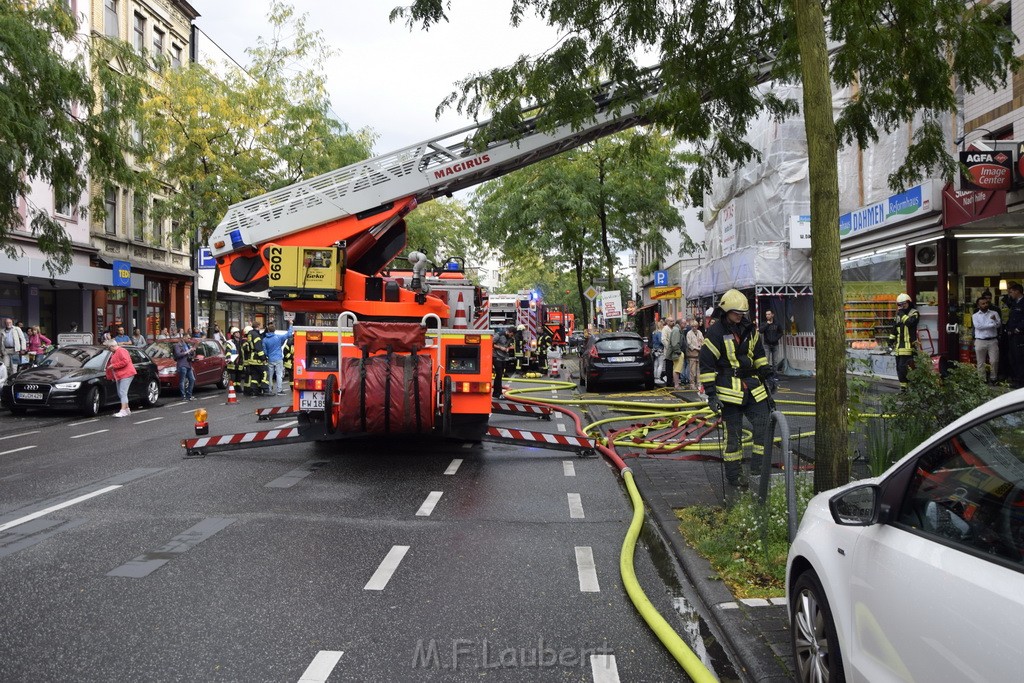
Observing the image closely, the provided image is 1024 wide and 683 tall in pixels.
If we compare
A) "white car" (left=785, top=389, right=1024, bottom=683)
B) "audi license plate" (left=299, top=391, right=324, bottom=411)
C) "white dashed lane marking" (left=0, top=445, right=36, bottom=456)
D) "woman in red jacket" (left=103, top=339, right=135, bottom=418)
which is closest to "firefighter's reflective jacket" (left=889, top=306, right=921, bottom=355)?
"audi license plate" (left=299, top=391, right=324, bottom=411)

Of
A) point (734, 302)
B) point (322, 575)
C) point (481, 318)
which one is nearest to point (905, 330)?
point (481, 318)

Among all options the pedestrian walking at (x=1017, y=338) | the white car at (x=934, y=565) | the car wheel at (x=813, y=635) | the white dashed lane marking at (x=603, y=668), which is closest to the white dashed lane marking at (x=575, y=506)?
the white dashed lane marking at (x=603, y=668)

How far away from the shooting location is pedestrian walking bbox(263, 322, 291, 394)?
21359mm

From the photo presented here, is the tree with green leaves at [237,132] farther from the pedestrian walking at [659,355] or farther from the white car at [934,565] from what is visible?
the white car at [934,565]

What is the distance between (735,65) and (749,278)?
1558 centimetres

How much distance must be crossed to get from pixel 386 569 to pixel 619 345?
588 inches

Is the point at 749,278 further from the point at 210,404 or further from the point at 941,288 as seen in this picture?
the point at 210,404

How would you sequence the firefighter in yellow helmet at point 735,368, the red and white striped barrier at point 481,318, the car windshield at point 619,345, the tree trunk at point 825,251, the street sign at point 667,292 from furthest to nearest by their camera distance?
the street sign at point 667,292 → the car windshield at point 619,345 → the red and white striped barrier at point 481,318 → the firefighter in yellow helmet at point 735,368 → the tree trunk at point 825,251

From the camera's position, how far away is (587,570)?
18.8 ft

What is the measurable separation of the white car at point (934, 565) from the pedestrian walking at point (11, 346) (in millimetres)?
20146

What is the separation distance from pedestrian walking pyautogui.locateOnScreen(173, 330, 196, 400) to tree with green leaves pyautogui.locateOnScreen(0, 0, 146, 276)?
16.3 ft

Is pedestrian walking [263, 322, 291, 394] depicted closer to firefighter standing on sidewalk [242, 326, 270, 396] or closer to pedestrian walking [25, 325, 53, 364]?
firefighter standing on sidewalk [242, 326, 270, 396]

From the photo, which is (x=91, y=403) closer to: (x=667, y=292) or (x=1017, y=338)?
(x=1017, y=338)

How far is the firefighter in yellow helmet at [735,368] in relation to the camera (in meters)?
7.82
